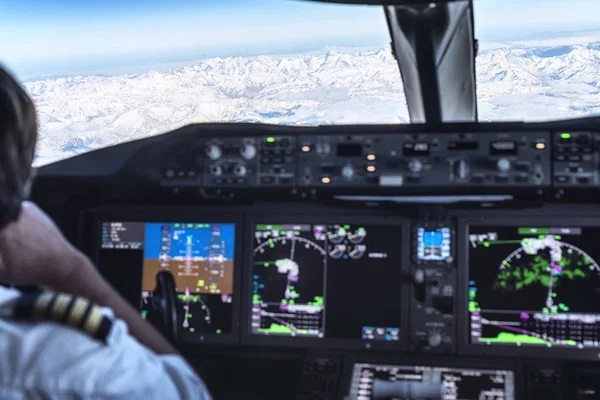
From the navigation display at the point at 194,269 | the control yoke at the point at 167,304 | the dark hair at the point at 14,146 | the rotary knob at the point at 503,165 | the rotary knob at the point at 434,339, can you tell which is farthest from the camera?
the navigation display at the point at 194,269

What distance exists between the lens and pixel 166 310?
107 inches

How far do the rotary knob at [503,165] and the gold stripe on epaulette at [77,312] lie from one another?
74.0 inches

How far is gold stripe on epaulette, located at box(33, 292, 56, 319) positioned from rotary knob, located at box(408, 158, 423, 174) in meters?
1.82

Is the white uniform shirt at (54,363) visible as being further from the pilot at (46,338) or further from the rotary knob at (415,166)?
the rotary knob at (415,166)

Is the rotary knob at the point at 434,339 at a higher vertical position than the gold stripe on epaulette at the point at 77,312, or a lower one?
lower

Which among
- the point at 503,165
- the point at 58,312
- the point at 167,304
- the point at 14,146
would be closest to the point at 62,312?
the point at 58,312

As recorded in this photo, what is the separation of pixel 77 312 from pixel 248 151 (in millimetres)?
1835

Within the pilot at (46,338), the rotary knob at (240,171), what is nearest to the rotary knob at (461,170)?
the rotary knob at (240,171)

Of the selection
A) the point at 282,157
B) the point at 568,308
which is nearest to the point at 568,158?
the point at 568,308

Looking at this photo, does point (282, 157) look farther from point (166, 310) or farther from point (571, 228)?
point (571, 228)

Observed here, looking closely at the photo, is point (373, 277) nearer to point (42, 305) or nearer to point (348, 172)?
point (348, 172)

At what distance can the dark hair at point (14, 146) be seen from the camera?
2.90 ft

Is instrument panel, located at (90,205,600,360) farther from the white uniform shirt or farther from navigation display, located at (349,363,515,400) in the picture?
the white uniform shirt

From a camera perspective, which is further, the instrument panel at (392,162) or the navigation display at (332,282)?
the navigation display at (332,282)
